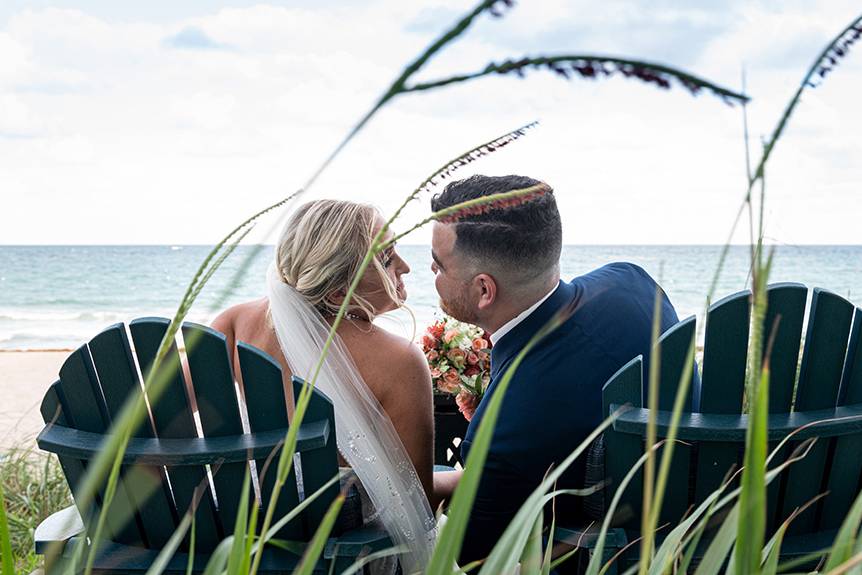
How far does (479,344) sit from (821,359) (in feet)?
5.37

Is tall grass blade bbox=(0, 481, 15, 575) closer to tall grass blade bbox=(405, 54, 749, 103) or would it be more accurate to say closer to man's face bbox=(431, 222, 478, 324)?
tall grass blade bbox=(405, 54, 749, 103)

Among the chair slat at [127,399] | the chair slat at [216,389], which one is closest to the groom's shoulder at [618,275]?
the chair slat at [216,389]

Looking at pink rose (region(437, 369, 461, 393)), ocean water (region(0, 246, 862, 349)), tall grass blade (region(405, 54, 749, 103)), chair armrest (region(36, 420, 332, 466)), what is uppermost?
tall grass blade (region(405, 54, 749, 103))

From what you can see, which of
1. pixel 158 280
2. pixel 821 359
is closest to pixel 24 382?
pixel 821 359

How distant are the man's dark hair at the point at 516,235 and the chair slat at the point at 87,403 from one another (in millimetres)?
1295

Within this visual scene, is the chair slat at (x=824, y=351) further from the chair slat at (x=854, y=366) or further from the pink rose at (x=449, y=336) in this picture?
the pink rose at (x=449, y=336)

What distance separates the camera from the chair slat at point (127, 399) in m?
2.28

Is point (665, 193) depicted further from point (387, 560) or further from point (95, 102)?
point (387, 560)

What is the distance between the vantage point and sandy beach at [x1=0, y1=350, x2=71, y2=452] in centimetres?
947

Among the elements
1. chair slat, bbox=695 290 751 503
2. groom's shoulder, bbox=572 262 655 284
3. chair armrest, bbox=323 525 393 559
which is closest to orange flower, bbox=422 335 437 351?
groom's shoulder, bbox=572 262 655 284

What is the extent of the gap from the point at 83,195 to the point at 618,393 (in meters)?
51.2

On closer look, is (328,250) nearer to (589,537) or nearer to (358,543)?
(358,543)

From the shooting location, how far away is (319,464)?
2.31m

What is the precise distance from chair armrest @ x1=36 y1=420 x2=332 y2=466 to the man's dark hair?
948mm
